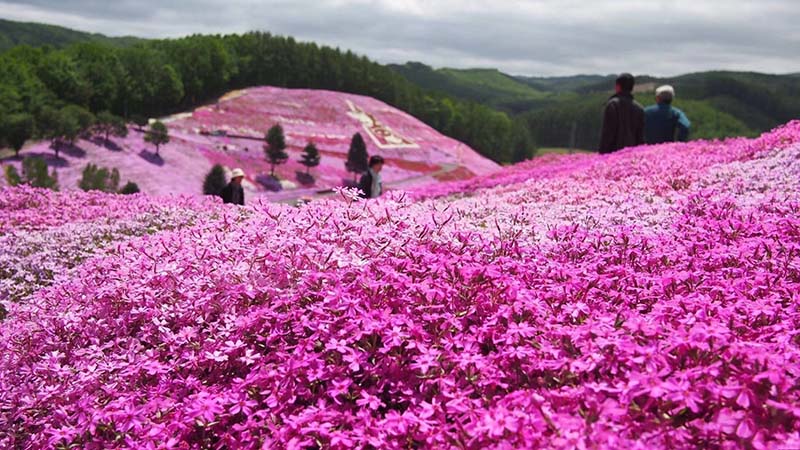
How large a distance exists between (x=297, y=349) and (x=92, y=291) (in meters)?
2.62

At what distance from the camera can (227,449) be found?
11.8 feet

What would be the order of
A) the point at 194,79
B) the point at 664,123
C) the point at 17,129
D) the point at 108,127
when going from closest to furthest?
the point at 664,123
the point at 17,129
the point at 108,127
the point at 194,79

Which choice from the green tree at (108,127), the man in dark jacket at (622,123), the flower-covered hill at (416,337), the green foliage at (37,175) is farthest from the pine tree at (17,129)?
the flower-covered hill at (416,337)

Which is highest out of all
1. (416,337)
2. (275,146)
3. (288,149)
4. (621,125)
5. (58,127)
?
(621,125)

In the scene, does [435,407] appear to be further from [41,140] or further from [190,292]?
[41,140]

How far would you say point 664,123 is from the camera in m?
16.1

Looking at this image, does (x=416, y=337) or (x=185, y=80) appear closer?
(x=416, y=337)

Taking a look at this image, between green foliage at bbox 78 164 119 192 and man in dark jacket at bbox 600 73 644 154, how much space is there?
32.1 meters

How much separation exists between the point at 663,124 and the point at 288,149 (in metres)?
53.2

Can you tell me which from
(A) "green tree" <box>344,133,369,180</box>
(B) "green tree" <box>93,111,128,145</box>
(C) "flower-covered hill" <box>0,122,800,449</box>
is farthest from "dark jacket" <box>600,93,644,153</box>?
(A) "green tree" <box>344,133,369,180</box>

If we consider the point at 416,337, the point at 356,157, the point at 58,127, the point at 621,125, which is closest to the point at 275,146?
the point at 356,157

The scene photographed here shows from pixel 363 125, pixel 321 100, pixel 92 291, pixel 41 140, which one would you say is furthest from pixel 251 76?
pixel 92 291

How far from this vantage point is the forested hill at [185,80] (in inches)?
2083

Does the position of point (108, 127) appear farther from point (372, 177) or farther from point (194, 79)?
point (372, 177)
